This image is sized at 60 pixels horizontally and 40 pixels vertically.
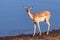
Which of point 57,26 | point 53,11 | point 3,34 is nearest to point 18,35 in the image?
point 3,34

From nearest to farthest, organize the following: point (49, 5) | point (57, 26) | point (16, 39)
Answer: point (16, 39), point (57, 26), point (49, 5)

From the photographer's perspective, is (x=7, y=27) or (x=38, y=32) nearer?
(x=38, y=32)

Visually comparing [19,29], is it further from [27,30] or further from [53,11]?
[53,11]

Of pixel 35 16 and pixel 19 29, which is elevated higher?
pixel 35 16

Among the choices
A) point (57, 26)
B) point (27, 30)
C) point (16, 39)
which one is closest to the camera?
point (16, 39)

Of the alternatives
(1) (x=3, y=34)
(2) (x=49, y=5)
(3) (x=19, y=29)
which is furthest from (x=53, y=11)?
(1) (x=3, y=34)

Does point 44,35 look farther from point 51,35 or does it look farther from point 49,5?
point 49,5

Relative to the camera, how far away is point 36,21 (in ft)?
39.4

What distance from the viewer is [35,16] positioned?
473 inches

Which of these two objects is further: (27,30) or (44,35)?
(27,30)

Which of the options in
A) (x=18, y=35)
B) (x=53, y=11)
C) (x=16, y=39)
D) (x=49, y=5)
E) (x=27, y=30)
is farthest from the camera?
(x=49, y=5)

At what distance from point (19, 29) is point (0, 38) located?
210 cm

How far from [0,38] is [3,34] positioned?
108cm

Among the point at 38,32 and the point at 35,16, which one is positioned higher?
the point at 35,16
